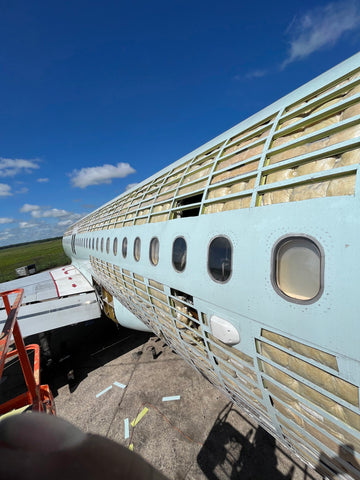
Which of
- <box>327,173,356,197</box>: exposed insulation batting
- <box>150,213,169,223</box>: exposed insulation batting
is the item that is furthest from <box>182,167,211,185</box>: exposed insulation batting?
<box>327,173,356,197</box>: exposed insulation batting

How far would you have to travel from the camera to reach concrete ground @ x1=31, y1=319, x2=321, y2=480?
204 inches

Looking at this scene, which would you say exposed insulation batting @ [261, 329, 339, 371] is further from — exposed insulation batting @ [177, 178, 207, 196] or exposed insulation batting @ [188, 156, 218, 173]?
exposed insulation batting @ [188, 156, 218, 173]

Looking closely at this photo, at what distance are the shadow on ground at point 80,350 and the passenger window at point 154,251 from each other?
7209 millimetres

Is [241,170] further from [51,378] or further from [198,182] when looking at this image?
[51,378]

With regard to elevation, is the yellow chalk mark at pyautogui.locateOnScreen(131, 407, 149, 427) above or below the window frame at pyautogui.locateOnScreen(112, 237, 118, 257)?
below

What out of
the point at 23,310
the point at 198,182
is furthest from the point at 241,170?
the point at 23,310

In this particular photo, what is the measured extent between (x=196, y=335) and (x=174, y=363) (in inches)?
253

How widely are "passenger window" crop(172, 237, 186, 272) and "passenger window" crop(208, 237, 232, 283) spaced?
583 millimetres

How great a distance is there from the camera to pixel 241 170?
266 centimetres

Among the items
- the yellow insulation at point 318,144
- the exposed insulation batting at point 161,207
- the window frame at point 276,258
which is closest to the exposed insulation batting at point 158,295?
the exposed insulation batting at point 161,207

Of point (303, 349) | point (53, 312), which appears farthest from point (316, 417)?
point (53, 312)

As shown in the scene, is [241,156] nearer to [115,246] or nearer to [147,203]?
[147,203]

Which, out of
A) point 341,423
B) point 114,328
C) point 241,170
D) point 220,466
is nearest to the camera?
point 341,423

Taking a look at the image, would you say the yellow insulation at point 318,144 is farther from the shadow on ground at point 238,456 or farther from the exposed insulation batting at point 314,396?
the shadow on ground at point 238,456
